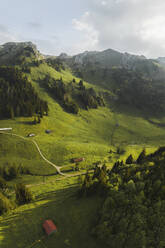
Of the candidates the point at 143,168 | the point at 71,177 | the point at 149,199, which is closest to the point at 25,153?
the point at 71,177

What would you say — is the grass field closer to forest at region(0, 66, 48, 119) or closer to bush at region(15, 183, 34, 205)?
bush at region(15, 183, 34, 205)

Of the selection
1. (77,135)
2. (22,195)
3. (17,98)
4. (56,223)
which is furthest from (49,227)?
(17,98)

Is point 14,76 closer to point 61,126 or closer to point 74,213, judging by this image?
point 61,126

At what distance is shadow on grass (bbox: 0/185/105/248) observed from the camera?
1222 inches

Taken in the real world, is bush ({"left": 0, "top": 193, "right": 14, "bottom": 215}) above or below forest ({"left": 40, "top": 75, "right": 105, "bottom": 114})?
below

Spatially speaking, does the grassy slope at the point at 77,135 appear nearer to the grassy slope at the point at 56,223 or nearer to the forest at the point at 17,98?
the forest at the point at 17,98

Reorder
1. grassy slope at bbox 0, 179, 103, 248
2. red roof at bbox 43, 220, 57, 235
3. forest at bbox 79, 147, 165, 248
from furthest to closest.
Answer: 1. red roof at bbox 43, 220, 57, 235
2. grassy slope at bbox 0, 179, 103, 248
3. forest at bbox 79, 147, 165, 248

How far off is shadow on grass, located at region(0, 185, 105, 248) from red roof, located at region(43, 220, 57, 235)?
1.01 meters

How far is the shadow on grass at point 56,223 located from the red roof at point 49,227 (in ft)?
3.30

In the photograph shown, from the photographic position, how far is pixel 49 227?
3359 cm

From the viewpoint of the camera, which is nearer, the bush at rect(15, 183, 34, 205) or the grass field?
the grass field

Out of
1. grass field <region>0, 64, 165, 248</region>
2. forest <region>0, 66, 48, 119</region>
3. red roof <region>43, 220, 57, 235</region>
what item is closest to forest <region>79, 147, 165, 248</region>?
grass field <region>0, 64, 165, 248</region>

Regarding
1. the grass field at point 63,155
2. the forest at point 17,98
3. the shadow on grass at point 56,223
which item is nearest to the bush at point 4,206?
the grass field at point 63,155

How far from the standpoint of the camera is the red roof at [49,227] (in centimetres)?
3316
